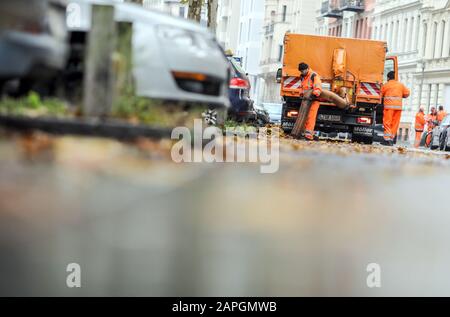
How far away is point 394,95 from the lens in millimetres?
25031

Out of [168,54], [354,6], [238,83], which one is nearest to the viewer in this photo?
[168,54]

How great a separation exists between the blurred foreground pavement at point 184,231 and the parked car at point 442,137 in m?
26.4

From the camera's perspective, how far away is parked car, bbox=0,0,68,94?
5.09m

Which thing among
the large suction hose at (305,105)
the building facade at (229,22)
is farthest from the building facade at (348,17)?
the large suction hose at (305,105)

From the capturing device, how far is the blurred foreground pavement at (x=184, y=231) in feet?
16.7

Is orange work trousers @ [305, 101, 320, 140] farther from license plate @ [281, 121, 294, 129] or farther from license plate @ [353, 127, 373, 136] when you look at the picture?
license plate @ [281, 121, 294, 129]

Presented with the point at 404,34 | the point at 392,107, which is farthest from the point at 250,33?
the point at 392,107

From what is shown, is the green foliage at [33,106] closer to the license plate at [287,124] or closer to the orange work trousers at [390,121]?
the orange work trousers at [390,121]

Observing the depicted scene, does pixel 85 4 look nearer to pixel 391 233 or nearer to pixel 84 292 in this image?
pixel 84 292

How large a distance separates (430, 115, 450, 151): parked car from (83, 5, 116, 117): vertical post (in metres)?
27.6

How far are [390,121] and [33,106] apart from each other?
19.9m

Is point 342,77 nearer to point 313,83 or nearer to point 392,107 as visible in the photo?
point 392,107

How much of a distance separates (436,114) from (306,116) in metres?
22.2

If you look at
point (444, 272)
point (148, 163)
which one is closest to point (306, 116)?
point (444, 272)
